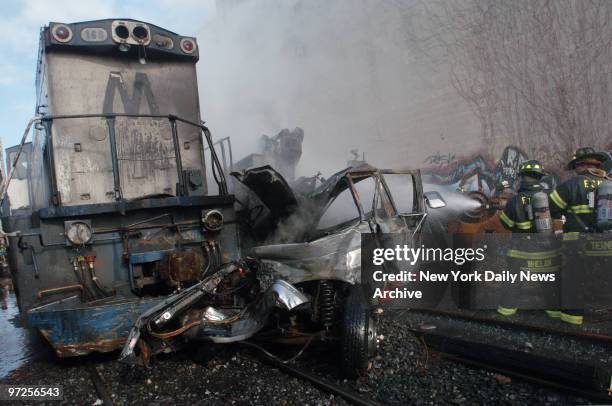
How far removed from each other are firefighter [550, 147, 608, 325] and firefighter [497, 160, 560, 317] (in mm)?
161

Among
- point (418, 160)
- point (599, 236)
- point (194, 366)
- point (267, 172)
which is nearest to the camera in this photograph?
point (194, 366)

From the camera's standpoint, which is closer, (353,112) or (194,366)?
(194,366)

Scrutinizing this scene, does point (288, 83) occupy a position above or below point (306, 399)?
above

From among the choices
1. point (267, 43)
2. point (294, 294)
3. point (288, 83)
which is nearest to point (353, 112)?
point (288, 83)

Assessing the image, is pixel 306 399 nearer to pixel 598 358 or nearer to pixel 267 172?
pixel 267 172

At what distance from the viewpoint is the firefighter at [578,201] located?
16.6ft

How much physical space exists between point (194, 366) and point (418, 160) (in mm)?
10770

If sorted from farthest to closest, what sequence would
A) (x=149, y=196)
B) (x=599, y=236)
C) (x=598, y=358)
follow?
1. (x=149, y=196)
2. (x=599, y=236)
3. (x=598, y=358)

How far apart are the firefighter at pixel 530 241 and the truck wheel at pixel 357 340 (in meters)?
2.60

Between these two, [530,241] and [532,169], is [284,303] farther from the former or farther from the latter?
[532,169]

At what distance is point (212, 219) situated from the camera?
16.1 feet

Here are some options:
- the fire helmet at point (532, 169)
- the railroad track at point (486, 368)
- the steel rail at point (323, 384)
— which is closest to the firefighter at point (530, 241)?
the fire helmet at point (532, 169)

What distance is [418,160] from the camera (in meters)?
13.4

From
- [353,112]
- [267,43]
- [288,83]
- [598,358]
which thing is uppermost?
[267,43]
